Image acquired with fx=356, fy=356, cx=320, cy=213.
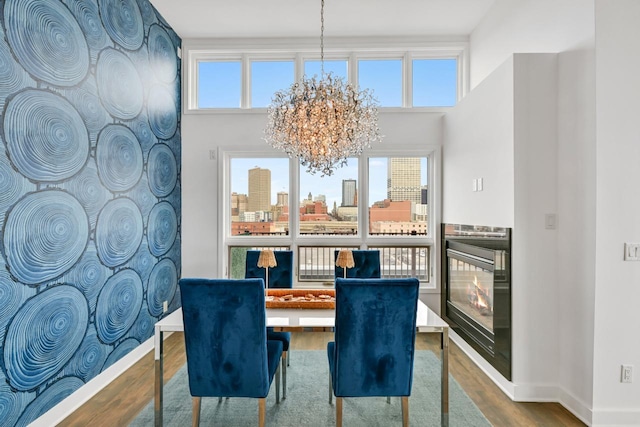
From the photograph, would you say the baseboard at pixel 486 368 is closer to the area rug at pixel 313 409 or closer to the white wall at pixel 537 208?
the white wall at pixel 537 208

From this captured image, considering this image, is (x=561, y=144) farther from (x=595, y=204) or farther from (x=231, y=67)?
(x=231, y=67)

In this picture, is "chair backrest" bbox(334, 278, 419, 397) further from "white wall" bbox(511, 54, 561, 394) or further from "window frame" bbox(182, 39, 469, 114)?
"window frame" bbox(182, 39, 469, 114)

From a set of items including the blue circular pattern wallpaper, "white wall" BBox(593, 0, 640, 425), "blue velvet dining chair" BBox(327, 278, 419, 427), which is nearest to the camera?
"blue velvet dining chair" BBox(327, 278, 419, 427)

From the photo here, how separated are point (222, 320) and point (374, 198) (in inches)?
109

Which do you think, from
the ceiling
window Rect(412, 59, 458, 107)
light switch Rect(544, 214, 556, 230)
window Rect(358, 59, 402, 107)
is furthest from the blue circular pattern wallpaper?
light switch Rect(544, 214, 556, 230)

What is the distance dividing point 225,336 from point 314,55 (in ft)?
11.4

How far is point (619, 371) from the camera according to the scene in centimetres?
223

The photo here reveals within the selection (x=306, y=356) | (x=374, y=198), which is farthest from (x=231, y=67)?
(x=306, y=356)

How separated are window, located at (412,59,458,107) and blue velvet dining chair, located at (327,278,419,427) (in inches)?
122

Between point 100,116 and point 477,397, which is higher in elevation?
point 100,116

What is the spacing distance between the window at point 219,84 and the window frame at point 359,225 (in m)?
0.60

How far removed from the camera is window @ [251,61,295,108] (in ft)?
14.1

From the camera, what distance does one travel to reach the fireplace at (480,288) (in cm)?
267

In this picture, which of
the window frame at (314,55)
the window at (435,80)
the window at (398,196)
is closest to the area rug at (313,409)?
the window at (398,196)
